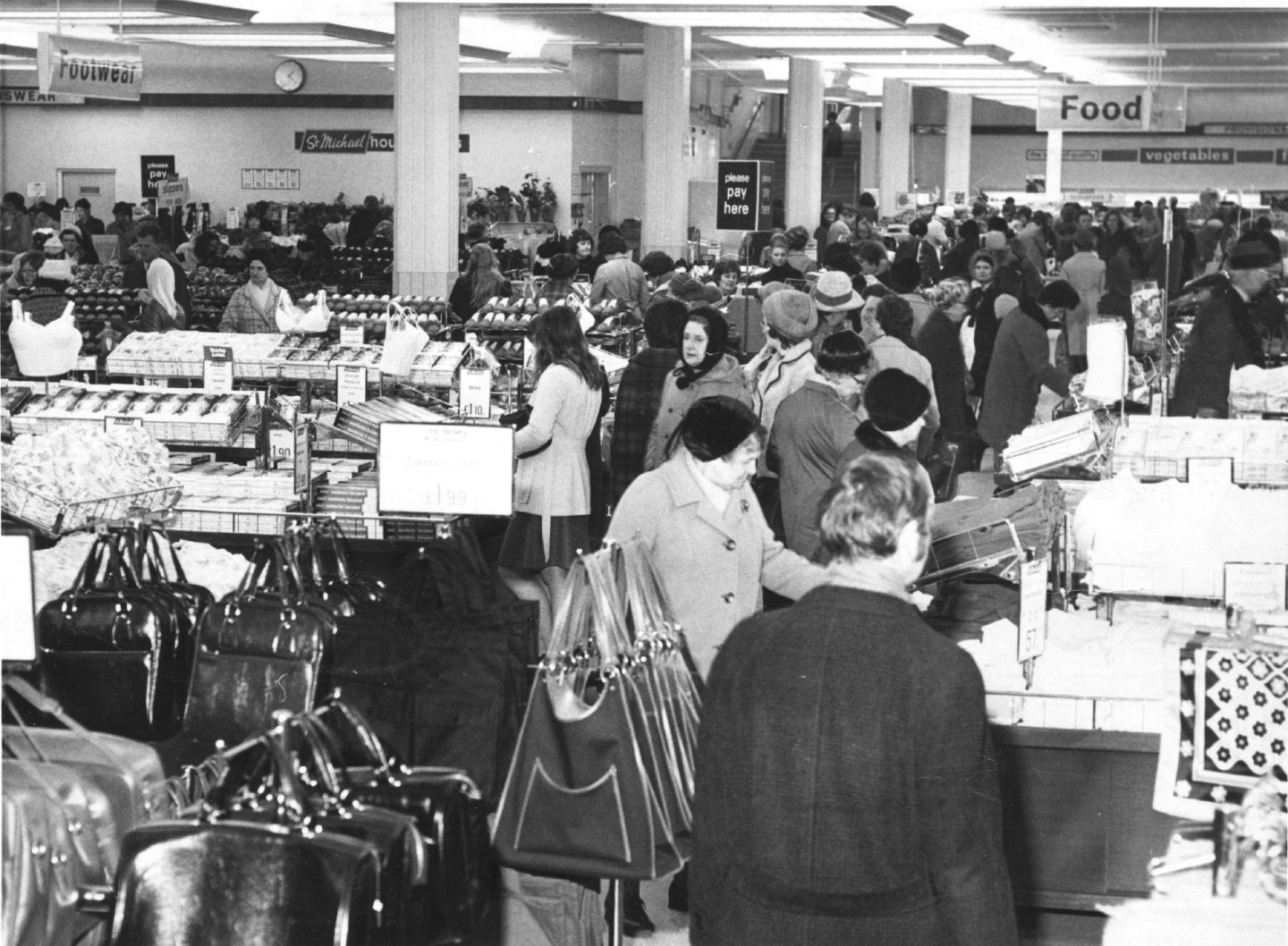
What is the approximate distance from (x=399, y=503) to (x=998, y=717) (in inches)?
62.1

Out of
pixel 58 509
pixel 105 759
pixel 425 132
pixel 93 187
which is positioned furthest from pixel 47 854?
pixel 93 187

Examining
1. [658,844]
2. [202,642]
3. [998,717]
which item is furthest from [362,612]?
[998,717]

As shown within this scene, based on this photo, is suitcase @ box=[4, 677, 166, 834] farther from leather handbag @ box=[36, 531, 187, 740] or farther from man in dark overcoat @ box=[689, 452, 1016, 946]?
man in dark overcoat @ box=[689, 452, 1016, 946]

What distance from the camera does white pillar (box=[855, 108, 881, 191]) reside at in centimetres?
4041

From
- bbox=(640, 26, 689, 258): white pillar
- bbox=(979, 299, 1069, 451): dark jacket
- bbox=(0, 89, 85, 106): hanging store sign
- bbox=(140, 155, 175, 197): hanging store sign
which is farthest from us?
bbox=(0, 89, 85, 106): hanging store sign

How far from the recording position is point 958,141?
37.4 meters

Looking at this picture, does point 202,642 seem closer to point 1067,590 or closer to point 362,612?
point 362,612

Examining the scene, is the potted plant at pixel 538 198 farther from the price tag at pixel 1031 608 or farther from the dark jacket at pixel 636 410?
the price tag at pixel 1031 608

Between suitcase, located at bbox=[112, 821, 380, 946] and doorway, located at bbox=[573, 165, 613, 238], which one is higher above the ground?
doorway, located at bbox=[573, 165, 613, 238]

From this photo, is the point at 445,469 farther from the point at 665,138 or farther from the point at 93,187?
the point at 93,187

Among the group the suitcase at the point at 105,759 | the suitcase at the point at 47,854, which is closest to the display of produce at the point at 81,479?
the suitcase at the point at 105,759

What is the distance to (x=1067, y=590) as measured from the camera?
532 centimetres

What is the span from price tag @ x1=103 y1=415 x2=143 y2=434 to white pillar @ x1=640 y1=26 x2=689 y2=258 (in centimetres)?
1588

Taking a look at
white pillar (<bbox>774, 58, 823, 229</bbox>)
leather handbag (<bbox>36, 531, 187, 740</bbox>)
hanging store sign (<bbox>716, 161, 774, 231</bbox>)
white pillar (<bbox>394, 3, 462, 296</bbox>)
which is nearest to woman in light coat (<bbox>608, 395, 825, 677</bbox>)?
leather handbag (<bbox>36, 531, 187, 740</bbox>)
